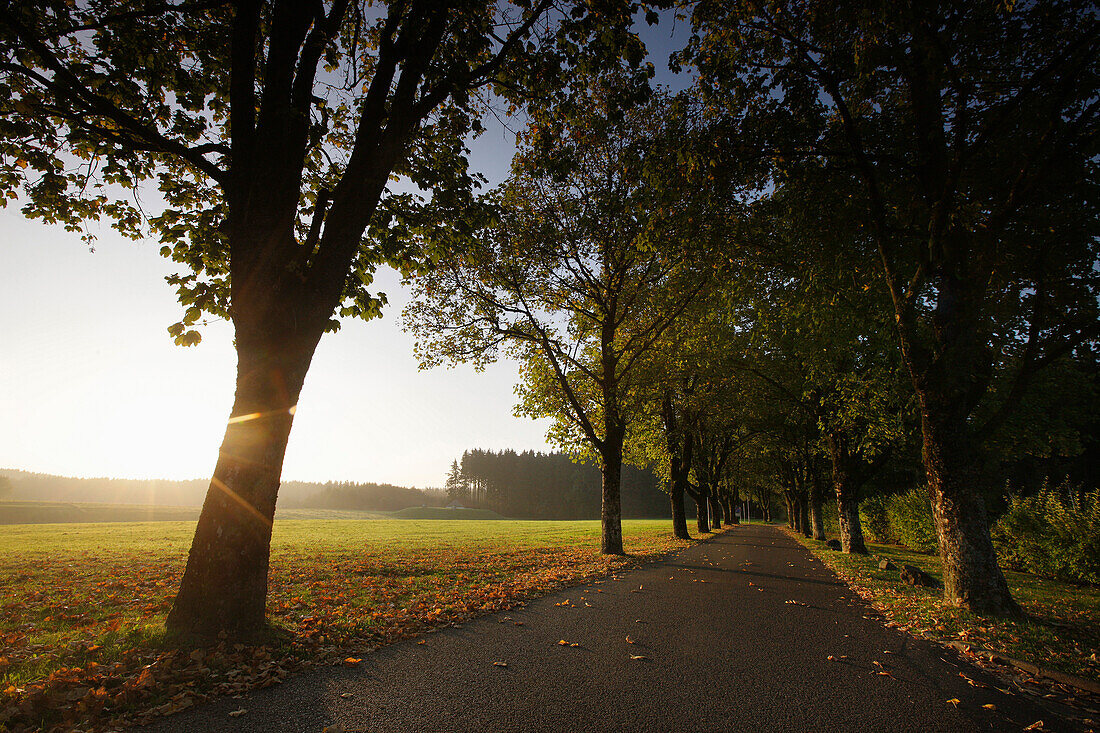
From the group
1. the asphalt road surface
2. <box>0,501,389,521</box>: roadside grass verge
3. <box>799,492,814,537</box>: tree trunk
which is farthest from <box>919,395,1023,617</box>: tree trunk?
<box>0,501,389,521</box>: roadside grass verge

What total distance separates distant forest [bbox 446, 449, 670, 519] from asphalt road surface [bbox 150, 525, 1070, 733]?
11101 centimetres

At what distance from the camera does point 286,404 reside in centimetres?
611

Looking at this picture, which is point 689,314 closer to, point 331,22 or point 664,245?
point 664,245

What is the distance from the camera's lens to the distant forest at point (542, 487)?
391 feet

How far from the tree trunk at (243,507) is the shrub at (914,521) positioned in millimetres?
24344

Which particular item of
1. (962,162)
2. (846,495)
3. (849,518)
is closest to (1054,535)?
(846,495)

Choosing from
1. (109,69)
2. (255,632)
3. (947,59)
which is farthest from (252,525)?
(947,59)

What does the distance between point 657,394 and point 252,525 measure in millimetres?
17363

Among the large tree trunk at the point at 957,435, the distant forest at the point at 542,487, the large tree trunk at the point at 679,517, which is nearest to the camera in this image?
the large tree trunk at the point at 957,435

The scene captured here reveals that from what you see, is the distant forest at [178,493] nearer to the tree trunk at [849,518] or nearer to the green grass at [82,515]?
the green grass at [82,515]

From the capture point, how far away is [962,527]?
8.11 meters

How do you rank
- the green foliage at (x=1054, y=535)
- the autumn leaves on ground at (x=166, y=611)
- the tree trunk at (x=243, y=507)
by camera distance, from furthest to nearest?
the green foliage at (x=1054, y=535)
the tree trunk at (x=243, y=507)
the autumn leaves on ground at (x=166, y=611)

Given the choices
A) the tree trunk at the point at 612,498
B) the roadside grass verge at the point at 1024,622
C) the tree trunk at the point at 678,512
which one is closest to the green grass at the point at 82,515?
the tree trunk at the point at 678,512

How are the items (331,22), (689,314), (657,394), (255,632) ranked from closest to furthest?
(255,632), (331,22), (689,314), (657,394)
